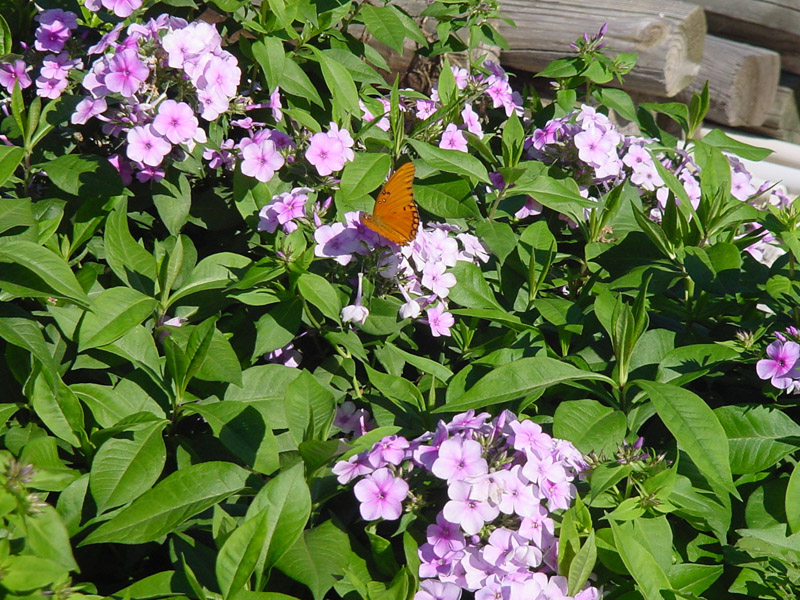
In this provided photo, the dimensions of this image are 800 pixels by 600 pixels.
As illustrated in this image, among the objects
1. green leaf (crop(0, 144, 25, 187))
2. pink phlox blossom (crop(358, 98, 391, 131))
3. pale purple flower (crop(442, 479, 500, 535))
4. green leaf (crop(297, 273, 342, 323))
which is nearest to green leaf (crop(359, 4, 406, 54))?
pink phlox blossom (crop(358, 98, 391, 131))

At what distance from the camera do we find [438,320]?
5.77ft

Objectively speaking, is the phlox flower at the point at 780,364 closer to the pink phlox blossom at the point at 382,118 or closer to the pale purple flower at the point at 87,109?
the pink phlox blossom at the point at 382,118

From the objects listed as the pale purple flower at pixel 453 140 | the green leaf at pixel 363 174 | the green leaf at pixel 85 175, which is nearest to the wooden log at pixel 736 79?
the pale purple flower at pixel 453 140

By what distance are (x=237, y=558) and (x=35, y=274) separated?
2.32 feet

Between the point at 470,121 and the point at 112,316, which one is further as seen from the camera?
the point at 470,121

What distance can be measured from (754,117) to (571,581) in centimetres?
525

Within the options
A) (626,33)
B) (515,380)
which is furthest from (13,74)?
(626,33)

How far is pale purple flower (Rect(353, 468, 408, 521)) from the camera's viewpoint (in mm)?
1314

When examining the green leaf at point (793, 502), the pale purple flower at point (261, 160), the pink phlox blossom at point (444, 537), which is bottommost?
the pink phlox blossom at point (444, 537)

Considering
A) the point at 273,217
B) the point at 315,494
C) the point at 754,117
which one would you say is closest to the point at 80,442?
the point at 315,494

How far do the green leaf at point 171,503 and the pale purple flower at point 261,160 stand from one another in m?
0.75

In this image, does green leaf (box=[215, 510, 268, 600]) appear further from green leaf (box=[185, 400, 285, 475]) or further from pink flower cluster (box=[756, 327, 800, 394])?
pink flower cluster (box=[756, 327, 800, 394])

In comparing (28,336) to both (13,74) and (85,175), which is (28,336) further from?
(13,74)

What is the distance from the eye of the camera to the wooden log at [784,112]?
5715 millimetres
